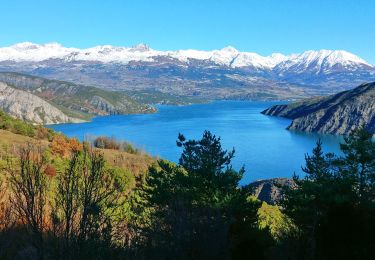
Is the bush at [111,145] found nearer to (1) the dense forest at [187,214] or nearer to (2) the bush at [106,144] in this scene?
(2) the bush at [106,144]

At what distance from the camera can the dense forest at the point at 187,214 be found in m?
11.6

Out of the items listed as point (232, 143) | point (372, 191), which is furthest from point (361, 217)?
point (232, 143)

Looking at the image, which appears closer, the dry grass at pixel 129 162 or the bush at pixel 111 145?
the dry grass at pixel 129 162

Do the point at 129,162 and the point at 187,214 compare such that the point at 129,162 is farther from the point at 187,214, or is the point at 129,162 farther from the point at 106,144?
the point at 187,214

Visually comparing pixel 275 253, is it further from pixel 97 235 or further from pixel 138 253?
pixel 97 235

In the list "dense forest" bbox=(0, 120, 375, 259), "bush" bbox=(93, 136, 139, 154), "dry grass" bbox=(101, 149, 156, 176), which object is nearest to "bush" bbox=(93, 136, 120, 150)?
"bush" bbox=(93, 136, 139, 154)

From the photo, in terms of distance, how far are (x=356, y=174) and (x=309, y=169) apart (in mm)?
3216

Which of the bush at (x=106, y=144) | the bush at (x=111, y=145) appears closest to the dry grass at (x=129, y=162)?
the bush at (x=111, y=145)

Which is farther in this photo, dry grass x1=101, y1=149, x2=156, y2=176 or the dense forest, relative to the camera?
dry grass x1=101, y1=149, x2=156, y2=176

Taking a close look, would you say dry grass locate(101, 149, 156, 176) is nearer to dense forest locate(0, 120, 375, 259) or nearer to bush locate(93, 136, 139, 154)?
bush locate(93, 136, 139, 154)

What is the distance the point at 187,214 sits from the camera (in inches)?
627

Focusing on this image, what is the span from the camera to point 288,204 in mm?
25906

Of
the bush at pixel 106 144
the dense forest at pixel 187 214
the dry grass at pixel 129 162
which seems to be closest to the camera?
the dense forest at pixel 187 214

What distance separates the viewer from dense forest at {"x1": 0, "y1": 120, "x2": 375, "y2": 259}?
11.6m
